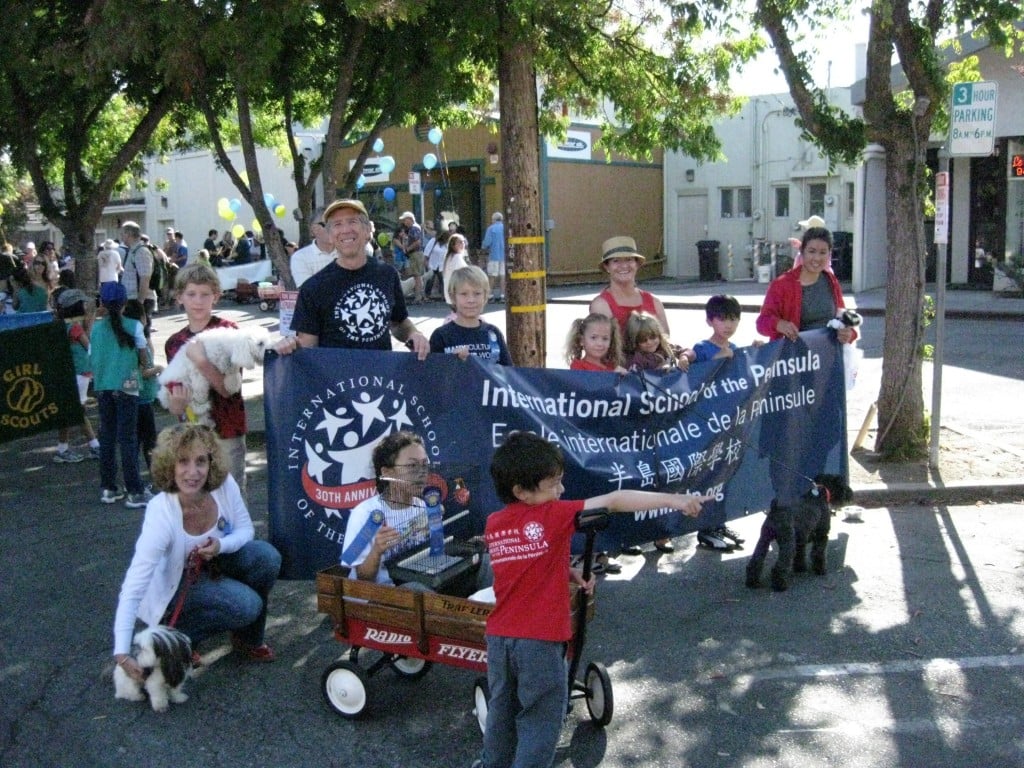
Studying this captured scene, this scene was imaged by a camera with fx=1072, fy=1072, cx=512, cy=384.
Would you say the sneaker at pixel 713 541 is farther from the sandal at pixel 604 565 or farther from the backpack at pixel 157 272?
the backpack at pixel 157 272

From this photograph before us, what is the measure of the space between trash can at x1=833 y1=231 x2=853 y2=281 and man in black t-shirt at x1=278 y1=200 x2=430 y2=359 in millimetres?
21940

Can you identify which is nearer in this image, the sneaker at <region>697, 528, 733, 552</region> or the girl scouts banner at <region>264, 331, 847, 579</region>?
the girl scouts banner at <region>264, 331, 847, 579</region>

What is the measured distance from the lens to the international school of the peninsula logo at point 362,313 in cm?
555

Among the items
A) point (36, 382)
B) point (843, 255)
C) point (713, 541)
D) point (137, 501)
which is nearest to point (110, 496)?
point (137, 501)

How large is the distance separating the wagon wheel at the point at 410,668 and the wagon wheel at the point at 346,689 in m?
0.34

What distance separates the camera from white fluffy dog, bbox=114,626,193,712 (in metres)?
4.48

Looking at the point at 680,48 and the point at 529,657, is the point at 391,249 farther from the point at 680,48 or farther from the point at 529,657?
the point at 529,657

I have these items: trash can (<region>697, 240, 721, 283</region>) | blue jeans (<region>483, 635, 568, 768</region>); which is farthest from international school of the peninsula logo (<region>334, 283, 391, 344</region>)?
trash can (<region>697, 240, 721, 283</region>)

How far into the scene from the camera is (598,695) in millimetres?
4273

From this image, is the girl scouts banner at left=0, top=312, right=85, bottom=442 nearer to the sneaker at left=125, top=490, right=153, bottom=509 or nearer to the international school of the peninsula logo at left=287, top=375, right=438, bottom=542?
the sneaker at left=125, top=490, right=153, bottom=509

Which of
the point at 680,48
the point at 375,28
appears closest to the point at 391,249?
the point at 375,28

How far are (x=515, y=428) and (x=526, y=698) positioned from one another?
6.82 ft

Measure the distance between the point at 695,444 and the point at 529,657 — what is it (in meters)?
2.57

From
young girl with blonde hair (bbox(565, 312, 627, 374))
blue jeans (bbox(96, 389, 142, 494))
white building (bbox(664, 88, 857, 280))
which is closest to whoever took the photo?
young girl with blonde hair (bbox(565, 312, 627, 374))
